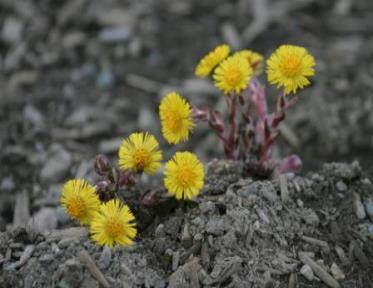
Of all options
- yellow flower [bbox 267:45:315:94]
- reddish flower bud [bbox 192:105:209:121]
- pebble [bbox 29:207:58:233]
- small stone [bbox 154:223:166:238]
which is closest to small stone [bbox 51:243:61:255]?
small stone [bbox 154:223:166:238]

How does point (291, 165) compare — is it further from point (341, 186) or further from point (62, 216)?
point (62, 216)

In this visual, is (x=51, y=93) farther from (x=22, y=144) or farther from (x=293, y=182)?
(x=293, y=182)

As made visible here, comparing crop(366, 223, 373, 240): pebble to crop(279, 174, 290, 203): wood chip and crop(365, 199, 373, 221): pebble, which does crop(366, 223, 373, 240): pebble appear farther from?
crop(279, 174, 290, 203): wood chip

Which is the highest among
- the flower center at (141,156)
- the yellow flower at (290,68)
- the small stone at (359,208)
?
the yellow flower at (290,68)

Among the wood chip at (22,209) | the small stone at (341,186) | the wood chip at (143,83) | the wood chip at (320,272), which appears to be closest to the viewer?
the wood chip at (320,272)

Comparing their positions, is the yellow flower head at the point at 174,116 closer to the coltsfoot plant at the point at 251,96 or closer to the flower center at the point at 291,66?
the coltsfoot plant at the point at 251,96

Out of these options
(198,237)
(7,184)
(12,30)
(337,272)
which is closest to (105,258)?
(198,237)

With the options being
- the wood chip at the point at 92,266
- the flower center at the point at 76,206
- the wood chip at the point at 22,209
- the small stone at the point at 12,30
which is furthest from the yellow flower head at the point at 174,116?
the small stone at the point at 12,30
